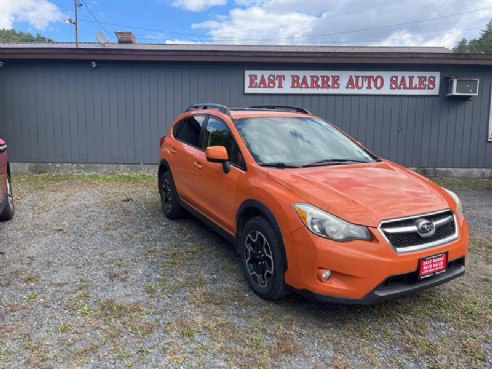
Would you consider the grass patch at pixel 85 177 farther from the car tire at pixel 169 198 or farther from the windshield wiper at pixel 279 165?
the windshield wiper at pixel 279 165

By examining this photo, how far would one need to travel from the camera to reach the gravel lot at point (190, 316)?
2.80 meters

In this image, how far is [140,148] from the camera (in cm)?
973

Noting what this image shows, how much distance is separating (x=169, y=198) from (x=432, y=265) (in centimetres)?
375

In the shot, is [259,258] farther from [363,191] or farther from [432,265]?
[432,265]

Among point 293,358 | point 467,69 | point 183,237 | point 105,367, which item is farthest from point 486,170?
point 105,367

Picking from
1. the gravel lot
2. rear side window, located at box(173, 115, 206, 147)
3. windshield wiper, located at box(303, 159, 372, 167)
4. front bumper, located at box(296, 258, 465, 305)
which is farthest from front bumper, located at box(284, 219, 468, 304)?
rear side window, located at box(173, 115, 206, 147)

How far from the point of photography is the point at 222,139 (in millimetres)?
4406

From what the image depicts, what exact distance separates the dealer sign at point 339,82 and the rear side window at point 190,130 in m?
4.22

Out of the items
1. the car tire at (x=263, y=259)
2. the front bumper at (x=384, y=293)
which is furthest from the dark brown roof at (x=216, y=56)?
the front bumper at (x=384, y=293)

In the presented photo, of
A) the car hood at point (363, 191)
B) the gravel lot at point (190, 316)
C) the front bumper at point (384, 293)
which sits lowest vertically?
the gravel lot at point (190, 316)

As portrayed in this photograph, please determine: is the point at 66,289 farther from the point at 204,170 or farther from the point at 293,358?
the point at 293,358

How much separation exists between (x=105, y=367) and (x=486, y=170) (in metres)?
9.96

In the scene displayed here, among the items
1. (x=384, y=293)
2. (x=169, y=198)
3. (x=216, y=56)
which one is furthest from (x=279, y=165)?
(x=216, y=56)

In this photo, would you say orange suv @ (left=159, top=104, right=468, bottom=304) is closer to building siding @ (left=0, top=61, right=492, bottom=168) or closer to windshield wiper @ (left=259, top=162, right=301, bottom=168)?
windshield wiper @ (left=259, top=162, right=301, bottom=168)
